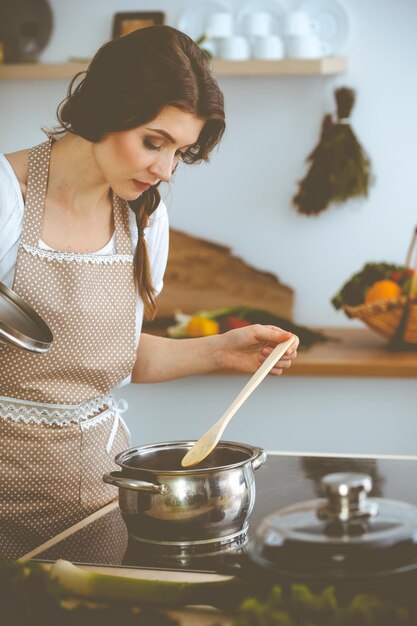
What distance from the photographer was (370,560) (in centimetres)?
81

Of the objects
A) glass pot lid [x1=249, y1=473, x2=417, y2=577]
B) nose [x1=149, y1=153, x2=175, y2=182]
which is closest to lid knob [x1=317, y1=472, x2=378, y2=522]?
glass pot lid [x1=249, y1=473, x2=417, y2=577]

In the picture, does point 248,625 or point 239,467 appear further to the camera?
point 239,467

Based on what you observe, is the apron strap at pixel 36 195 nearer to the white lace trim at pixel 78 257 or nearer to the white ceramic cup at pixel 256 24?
the white lace trim at pixel 78 257

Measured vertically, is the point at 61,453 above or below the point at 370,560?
below

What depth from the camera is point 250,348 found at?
1731 mm

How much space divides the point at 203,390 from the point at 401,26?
141 centimetres

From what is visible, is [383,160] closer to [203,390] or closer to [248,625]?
[203,390]

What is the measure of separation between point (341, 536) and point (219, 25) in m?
2.60

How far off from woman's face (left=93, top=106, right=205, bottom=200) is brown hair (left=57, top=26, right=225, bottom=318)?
14 millimetres

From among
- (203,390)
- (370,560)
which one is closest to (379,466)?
(370,560)

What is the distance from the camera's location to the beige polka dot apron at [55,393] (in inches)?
64.9

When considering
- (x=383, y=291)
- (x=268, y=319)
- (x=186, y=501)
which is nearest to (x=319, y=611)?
(x=186, y=501)

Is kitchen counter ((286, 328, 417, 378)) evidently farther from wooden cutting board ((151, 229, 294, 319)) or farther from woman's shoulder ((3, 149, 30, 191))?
woman's shoulder ((3, 149, 30, 191))

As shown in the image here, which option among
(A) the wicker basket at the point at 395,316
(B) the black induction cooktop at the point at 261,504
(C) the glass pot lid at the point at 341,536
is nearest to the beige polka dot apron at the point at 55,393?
(B) the black induction cooktop at the point at 261,504
